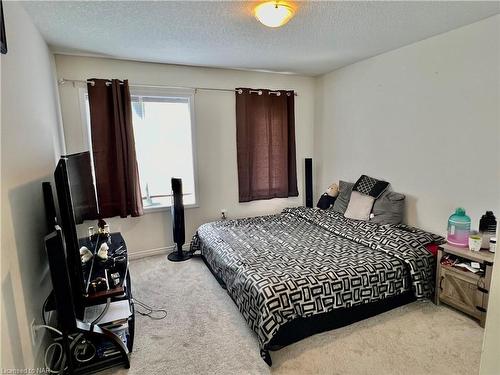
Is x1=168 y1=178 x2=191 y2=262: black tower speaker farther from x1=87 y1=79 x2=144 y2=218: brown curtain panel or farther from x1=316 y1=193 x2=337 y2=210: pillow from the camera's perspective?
x1=316 y1=193 x2=337 y2=210: pillow

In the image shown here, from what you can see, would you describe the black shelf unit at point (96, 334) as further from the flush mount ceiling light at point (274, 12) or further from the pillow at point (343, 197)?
the pillow at point (343, 197)

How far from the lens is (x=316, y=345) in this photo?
2.01 m

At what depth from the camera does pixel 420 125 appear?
292 centimetres

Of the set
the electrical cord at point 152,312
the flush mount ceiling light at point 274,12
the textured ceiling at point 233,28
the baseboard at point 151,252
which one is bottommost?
the electrical cord at point 152,312

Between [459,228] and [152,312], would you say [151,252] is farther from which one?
[459,228]

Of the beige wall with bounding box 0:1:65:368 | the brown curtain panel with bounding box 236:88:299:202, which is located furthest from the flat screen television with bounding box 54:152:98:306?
the brown curtain panel with bounding box 236:88:299:202

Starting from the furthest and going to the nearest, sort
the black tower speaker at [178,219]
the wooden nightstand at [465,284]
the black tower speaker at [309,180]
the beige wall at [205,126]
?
the black tower speaker at [309,180] < the black tower speaker at [178,219] < the beige wall at [205,126] < the wooden nightstand at [465,284]

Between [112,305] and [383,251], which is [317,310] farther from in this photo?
[112,305]

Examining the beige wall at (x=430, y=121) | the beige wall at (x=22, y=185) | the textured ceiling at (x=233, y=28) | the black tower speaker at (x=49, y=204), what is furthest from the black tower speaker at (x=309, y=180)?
the black tower speaker at (x=49, y=204)

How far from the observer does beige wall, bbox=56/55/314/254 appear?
Answer: 3.17 m

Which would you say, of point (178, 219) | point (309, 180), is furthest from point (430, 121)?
point (178, 219)

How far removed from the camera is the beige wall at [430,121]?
2.38 m

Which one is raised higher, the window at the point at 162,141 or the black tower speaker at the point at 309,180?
the window at the point at 162,141

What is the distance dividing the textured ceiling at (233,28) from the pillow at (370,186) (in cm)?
141
